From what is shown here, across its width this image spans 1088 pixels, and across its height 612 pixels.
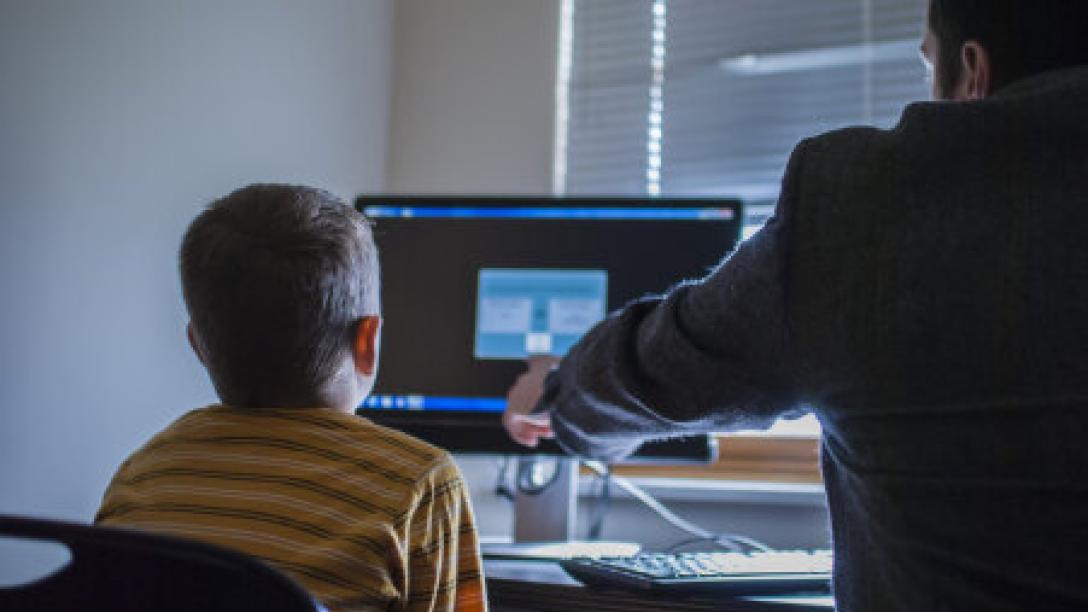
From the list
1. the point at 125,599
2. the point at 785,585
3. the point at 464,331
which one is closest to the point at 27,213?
the point at 464,331

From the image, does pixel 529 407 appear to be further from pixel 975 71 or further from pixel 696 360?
pixel 975 71

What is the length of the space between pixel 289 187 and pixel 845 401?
56 cm

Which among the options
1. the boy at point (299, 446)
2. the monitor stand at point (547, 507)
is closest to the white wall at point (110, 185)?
the boy at point (299, 446)

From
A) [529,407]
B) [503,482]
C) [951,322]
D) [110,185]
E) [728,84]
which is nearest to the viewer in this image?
[951,322]

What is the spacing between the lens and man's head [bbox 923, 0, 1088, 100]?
2.83ft

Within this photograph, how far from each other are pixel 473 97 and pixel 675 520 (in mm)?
984

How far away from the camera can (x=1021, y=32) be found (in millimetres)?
876

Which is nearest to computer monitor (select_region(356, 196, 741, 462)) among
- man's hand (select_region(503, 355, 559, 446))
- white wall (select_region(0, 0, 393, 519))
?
man's hand (select_region(503, 355, 559, 446))

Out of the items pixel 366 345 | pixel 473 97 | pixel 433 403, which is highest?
pixel 473 97

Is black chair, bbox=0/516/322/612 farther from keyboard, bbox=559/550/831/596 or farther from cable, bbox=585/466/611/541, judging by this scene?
cable, bbox=585/466/611/541

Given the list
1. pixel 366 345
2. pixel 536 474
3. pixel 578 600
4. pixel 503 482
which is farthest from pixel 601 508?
pixel 366 345

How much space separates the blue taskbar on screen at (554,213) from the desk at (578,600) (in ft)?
1.95

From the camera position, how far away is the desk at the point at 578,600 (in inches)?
40.8

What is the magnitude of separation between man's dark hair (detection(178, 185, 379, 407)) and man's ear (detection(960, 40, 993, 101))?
58cm
